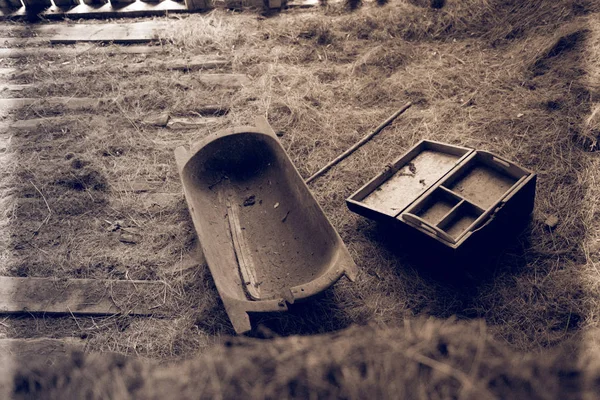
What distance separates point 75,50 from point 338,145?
3.88m

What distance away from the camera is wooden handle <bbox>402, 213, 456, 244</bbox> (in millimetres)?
3205

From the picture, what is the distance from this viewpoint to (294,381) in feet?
5.68

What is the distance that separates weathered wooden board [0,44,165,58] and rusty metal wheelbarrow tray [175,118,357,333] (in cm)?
264

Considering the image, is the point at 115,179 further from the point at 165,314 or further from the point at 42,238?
the point at 165,314

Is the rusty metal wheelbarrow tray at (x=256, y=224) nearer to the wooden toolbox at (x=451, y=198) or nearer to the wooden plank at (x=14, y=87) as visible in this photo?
the wooden toolbox at (x=451, y=198)

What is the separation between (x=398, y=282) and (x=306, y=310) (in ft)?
2.33

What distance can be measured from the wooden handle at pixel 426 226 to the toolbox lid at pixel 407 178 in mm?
139

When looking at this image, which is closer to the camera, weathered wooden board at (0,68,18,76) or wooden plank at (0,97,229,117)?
wooden plank at (0,97,229,117)

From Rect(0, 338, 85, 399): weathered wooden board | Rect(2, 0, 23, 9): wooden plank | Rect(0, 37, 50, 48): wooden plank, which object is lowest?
Rect(0, 338, 85, 399): weathered wooden board

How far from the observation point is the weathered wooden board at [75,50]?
613 centimetres

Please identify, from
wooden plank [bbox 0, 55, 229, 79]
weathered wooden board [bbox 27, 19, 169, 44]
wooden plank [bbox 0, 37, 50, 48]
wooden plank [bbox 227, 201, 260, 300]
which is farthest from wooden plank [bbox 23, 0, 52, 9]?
wooden plank [bbox 227, 201, 260, 300]

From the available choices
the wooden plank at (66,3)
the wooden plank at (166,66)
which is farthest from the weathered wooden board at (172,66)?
the wooden plank at (66,3)

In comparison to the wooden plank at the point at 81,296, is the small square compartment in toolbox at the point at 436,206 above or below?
above

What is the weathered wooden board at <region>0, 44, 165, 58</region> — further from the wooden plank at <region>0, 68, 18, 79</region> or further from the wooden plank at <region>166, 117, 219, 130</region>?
the wooden plank at <region>166, 117, 219, 130</region>
